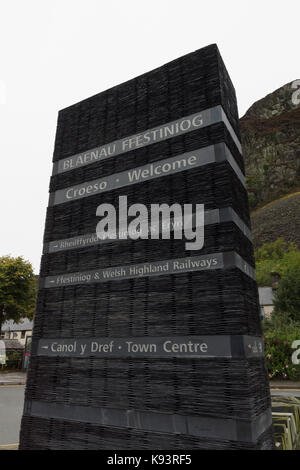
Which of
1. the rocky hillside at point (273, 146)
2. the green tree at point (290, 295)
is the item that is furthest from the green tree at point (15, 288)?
the rocky hillside at point (273, 146)

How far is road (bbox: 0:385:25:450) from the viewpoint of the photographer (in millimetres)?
7613

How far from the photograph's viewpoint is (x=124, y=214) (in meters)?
5.17

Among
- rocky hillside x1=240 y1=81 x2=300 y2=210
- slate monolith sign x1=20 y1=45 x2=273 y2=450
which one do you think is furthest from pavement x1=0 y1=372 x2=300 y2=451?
rocky hillside x1=240 y1=81 x2=300 y2=210

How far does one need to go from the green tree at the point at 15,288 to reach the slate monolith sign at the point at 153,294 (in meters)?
28.3

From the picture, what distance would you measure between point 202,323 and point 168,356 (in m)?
0.64

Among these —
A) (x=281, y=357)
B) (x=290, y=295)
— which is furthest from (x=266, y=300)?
(x=281, y=357)

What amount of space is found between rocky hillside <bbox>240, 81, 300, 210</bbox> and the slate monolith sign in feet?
261

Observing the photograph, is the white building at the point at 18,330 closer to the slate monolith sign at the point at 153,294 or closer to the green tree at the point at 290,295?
the green tree at the point at 290,295

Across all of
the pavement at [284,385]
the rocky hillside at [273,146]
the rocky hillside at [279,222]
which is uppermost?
the rocky hillside at [273,146]

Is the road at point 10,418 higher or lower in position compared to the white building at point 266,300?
lower

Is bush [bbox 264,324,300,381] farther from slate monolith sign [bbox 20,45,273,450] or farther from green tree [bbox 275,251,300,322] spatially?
slate monolith sign [bbox 20,45,273,450]

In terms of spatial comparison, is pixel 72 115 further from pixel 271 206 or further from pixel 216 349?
pixel 271 206

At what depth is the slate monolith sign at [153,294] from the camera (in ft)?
12.8
